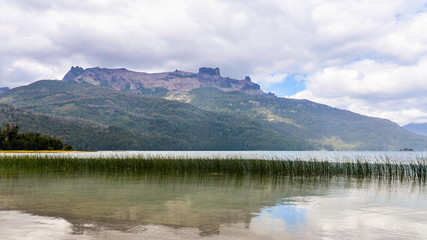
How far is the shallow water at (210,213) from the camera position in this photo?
8.66 meters

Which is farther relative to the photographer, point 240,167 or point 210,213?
point 240,167

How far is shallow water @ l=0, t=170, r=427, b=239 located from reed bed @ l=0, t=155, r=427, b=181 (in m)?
8.17

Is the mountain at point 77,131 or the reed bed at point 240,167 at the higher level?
the mountain at point 77,131

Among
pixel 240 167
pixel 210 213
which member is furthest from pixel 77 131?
pixel 210 213

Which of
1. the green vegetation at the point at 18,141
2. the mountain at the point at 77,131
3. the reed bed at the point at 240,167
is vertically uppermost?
the mountain at the point at 77,131

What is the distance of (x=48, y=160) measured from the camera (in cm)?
3325

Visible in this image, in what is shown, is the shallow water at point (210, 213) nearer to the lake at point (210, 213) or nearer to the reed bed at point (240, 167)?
the lake at point (210, 213)

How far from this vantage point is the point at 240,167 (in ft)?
90.6

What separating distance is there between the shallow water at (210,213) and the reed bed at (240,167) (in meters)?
8.17

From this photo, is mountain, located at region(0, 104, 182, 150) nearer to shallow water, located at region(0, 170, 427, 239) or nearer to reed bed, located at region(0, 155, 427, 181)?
reed bed, located at region(0, 155, 427, 181)

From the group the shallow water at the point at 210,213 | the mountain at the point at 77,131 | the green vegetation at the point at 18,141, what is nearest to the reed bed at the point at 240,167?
the shallow water at the point at 210,213

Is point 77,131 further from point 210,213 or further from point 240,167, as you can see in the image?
point 210,213

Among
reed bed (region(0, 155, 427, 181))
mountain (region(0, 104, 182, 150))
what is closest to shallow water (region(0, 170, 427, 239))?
reed bed (region(0, 155, 427, 181))

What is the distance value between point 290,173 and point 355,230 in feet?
58.3
